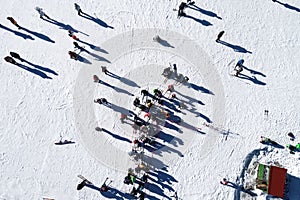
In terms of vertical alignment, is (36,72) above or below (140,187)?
above

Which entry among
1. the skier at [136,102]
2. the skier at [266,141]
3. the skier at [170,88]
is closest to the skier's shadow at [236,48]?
the skier at [170,88]

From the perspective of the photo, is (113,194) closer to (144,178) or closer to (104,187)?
(104,187)

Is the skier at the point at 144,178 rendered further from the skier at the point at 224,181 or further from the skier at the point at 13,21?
the skier at the point at 13,21

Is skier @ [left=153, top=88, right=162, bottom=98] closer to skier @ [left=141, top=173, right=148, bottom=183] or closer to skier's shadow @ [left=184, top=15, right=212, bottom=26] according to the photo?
skier @ [left=141, top=173, right=148, bottom=183]

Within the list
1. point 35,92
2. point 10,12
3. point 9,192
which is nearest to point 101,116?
point 35,92

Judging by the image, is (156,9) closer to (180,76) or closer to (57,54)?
(180,76)

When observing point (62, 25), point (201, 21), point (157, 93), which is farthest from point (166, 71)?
point (62, 25)

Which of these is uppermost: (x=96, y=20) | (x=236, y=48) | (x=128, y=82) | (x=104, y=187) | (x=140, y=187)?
(x=236, y=48)

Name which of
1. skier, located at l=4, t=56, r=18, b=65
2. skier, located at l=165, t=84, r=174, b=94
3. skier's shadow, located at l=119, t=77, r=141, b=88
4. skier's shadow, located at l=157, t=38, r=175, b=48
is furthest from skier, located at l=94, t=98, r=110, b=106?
skier, located at l=4, t=56, r=18, b=65

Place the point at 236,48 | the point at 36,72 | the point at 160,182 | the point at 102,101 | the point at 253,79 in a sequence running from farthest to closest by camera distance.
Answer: the point at 236,48
the point at 253,79
the point at 36,72
the point at 102,101
the point at 160,182
